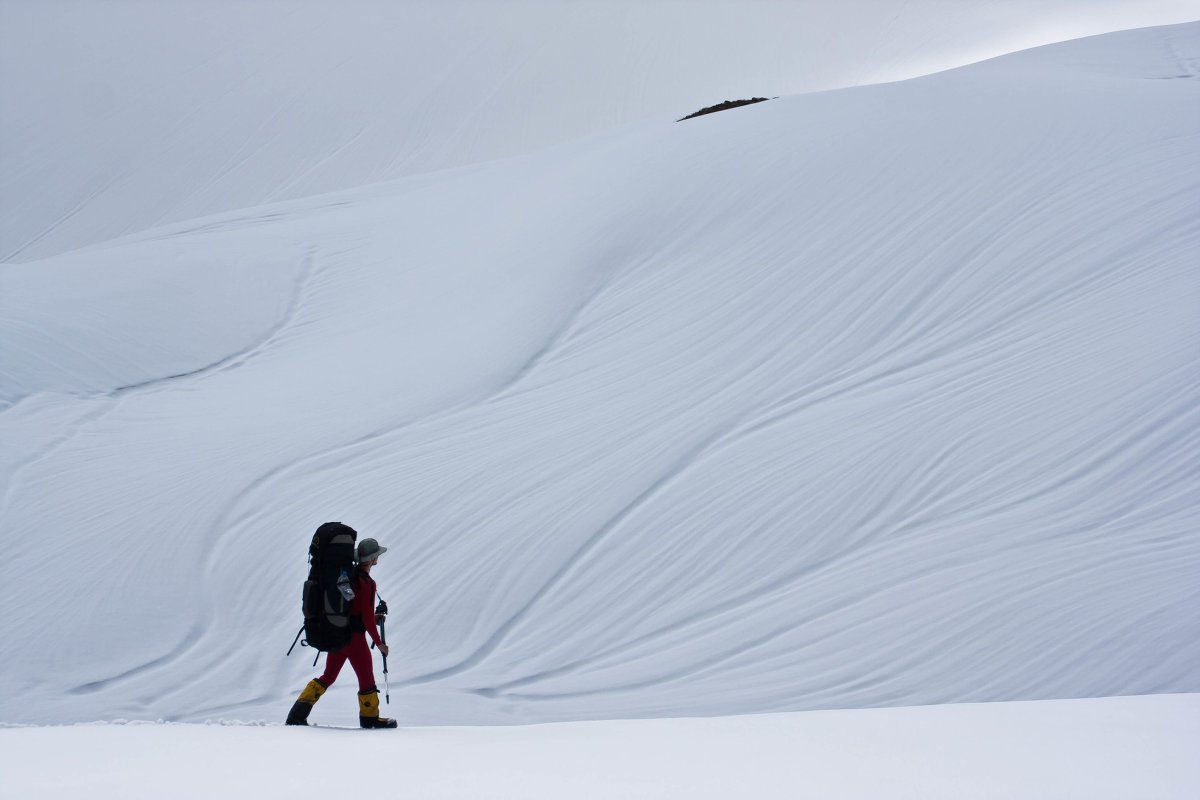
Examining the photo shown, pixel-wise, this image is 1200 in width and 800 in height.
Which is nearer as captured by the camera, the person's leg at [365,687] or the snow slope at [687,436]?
the person's leg at [365,687]

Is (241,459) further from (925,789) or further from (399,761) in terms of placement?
(925,789)

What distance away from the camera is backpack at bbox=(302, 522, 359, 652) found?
445 cm

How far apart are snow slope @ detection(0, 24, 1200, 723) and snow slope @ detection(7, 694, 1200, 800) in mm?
1721

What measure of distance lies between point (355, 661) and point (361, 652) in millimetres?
58

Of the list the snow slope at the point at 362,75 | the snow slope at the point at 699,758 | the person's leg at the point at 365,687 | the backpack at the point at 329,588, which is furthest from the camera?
the snow slope at the point at 362,75

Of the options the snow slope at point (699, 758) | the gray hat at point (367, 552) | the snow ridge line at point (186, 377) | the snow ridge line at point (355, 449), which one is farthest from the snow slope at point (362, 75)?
the snow slope at point (699, 758)

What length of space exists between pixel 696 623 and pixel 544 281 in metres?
4.77

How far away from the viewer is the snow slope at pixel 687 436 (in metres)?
6.13

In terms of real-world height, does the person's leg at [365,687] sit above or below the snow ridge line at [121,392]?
below

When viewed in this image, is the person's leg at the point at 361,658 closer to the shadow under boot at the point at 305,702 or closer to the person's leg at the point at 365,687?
the person's leg at the point at 365,687

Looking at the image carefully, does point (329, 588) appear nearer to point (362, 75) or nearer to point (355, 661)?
point (355, 661)

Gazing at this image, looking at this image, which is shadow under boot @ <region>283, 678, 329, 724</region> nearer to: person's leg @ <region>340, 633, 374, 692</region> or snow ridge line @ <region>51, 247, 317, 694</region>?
person's leg @ <region>340, 633, 374, 692</region>

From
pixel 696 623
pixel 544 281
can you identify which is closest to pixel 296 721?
pixel 696 623

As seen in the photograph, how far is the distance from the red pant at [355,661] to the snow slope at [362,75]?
2162cm
